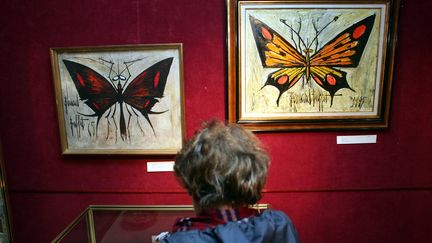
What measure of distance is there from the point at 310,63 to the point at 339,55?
198mm

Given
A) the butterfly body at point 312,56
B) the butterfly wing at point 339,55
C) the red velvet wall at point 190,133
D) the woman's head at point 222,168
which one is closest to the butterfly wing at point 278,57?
the butterfly body at point 312,56

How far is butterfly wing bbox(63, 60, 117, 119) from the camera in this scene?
5.95ft

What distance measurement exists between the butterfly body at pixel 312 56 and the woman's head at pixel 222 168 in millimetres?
1012

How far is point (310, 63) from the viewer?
1.78m

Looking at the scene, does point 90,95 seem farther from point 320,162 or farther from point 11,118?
point 320,162

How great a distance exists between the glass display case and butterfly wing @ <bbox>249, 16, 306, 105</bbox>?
1031mm

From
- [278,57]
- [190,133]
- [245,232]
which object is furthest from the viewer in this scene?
[190,133]

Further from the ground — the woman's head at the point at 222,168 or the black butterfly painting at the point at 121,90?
the black butterfly painting at the point at 121,90

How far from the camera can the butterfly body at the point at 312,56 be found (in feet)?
5.73

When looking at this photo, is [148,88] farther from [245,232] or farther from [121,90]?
[245,232]

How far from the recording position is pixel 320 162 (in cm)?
192

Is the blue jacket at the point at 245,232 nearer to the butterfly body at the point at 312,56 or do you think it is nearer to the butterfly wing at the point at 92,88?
the butterfly body at the point at 312,56

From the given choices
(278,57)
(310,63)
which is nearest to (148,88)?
(278,57)

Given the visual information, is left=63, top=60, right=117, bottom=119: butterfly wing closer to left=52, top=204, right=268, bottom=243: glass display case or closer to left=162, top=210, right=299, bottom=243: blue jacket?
left=52, top=204, right=268, bottom=243: glass display case
